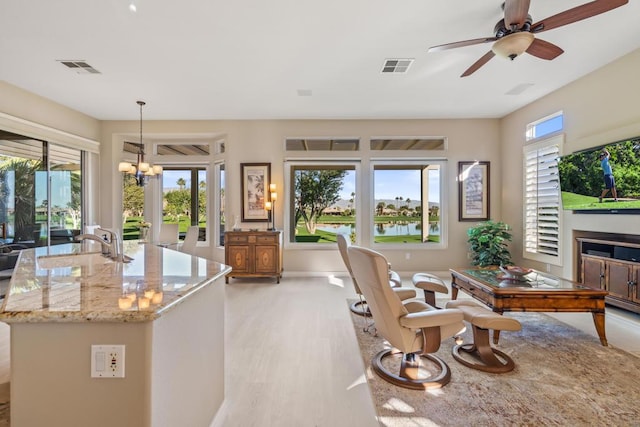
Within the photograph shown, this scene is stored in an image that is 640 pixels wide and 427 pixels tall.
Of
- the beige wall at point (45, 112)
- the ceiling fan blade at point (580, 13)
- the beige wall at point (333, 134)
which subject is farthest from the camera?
the beige wall at point (333, 134)

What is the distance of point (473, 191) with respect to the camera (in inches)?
241

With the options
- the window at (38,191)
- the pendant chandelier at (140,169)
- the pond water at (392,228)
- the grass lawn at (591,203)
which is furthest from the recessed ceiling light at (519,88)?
the window at (38,191)

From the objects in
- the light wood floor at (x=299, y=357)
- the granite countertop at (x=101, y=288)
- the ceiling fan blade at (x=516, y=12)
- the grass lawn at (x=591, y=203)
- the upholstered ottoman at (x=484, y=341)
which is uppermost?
the ceiling fan blade at (x=516, y=12)

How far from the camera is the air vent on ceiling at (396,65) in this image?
3807 mm

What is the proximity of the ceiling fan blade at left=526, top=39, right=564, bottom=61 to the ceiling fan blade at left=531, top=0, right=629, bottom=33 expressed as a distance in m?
0.25

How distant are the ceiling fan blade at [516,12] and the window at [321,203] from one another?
12.7 ft

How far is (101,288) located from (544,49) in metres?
3.84

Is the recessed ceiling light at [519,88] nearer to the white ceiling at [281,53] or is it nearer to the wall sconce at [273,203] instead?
the white ceiling at [281,53]

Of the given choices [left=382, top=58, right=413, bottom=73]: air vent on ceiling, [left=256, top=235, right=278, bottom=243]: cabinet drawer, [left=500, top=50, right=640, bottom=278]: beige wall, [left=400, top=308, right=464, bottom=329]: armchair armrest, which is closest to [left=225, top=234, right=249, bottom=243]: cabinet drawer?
[left=256, top=235, right=278, bottom=243]: cabinet drawer

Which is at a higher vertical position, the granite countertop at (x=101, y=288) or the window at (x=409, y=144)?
the window at (x=409, y=144)

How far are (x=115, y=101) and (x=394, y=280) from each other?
526 centimetres

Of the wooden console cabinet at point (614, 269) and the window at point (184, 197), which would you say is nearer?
the wooden console cabinet at point (614, 269)

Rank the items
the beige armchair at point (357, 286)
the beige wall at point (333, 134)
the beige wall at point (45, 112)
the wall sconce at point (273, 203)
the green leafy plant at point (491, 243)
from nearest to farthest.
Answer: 1. the beige armchair at point (357, 286)
2. the beige wall at point (45, 112)
3. the green leafy plant at point (491, 243)
4. the wall sconce at point (273, 203)
5. the beige wall at point (333, 134)

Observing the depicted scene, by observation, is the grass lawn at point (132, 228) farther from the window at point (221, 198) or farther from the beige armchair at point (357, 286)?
the beige armchair at point (357, 286)
